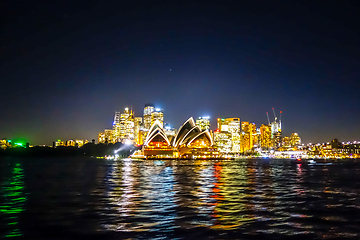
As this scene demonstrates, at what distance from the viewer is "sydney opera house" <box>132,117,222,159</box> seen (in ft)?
465

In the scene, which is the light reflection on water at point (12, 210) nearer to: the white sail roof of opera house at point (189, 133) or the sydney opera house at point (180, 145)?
the white sail roof of opera house at point (189, 133)

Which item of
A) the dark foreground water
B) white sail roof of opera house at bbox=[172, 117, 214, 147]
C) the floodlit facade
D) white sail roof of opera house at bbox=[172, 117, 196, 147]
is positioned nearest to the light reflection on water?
the dark foreground water

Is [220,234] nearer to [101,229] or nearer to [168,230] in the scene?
[168,230]

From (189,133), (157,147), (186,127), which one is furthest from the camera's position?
(157,147)

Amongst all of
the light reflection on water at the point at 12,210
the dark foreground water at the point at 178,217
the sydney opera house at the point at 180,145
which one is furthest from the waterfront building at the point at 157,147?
the dark foreground water at the point at 178,217

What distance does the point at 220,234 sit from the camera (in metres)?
11.5

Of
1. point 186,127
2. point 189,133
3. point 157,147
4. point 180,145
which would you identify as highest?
point 186,127

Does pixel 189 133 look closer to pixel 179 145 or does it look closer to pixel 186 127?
pixel 186 127

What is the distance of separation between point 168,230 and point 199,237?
56.7 inches

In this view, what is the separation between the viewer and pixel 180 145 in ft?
478

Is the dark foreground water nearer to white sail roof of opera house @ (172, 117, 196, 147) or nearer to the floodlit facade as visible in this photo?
white sail roof of opera house @ (172, 117, 196, 147)

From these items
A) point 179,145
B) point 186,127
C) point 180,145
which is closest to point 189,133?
point 186,127

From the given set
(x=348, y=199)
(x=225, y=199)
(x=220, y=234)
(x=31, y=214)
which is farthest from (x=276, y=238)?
(x=348, y=199)

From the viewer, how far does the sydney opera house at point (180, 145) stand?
142 meters
